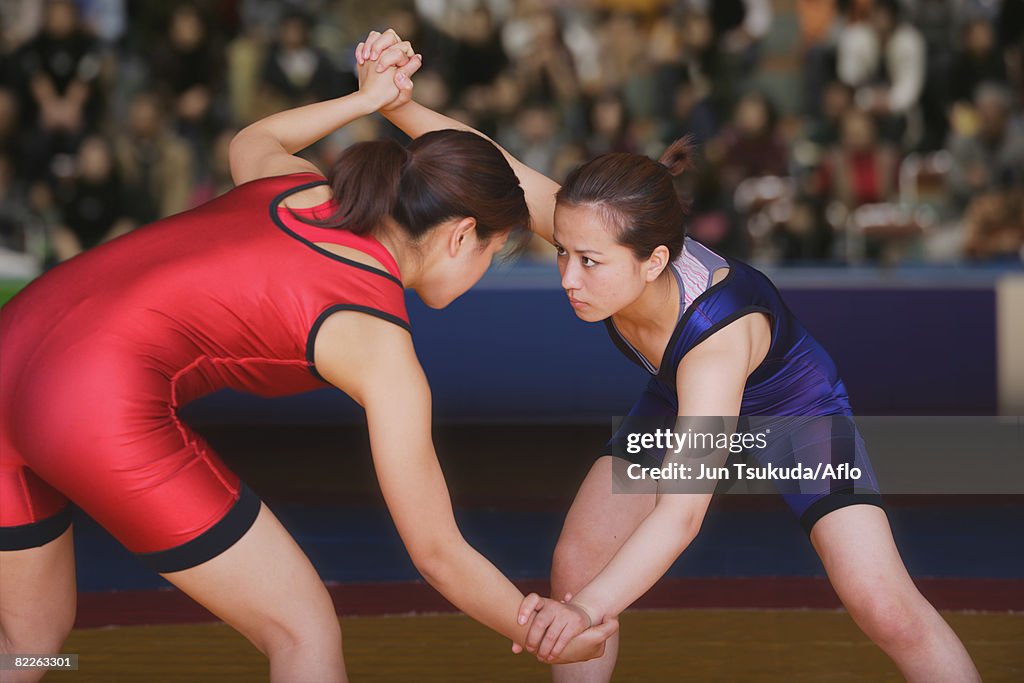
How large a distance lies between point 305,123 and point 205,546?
3.06ft

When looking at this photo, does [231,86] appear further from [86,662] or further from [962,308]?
[86,662]

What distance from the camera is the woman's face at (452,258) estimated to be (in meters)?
2.35

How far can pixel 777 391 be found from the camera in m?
2.78

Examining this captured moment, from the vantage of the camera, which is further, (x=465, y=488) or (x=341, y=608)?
(x=465, y=488)

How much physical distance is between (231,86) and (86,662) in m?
5.31

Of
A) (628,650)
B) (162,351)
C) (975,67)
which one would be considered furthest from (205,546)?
(975,67)

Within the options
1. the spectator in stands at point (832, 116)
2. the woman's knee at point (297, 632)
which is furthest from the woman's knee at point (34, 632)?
the spectator in stands at point (832, 116)

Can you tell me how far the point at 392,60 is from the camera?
2.80 m

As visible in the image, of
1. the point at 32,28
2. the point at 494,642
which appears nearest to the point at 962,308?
the point at 494,642

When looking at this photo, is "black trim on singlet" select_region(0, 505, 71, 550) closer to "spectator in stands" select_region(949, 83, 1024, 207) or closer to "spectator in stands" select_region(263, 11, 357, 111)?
"spectator in stands" select_region(263, 11, 357, 111)

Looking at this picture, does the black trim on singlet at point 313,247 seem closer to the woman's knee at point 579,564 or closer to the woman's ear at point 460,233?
the woman's ear at point 460,233

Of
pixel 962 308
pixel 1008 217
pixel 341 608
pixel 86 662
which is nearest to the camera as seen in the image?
pixel 86 662

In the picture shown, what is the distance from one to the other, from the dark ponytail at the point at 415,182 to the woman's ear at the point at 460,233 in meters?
0.01

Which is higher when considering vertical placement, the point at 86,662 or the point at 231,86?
the point at 231,86
